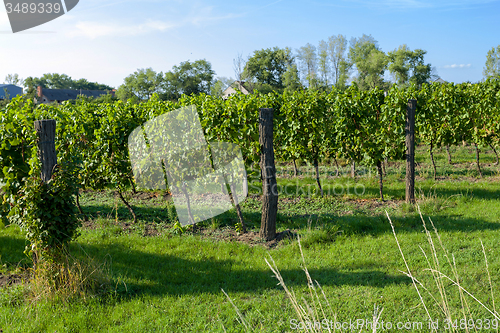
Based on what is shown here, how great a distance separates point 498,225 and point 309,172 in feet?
20.3

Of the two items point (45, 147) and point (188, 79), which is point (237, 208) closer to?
point (45, 147)

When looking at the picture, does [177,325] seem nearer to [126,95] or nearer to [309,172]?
[309,172]

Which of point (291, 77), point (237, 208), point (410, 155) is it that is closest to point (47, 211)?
point (237, 208)

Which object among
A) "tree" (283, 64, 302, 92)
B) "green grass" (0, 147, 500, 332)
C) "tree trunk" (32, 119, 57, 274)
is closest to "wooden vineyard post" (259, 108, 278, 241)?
"green grass" (0, 147, 500, 332)

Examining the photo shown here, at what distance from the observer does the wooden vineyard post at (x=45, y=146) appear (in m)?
4.18

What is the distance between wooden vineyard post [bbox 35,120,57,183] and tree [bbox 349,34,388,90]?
50710 mm

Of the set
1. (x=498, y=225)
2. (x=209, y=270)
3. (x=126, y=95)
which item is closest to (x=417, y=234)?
(x=498, y=225)

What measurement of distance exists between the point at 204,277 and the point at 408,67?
166ft

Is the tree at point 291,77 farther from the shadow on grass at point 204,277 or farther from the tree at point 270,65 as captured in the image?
the shadow on grass at point 204,277

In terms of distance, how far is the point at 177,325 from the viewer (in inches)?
138

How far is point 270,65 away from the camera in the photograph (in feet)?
187

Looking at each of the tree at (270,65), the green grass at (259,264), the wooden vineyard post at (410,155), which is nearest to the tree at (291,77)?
the tree at (270,65)

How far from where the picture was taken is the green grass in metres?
3.59

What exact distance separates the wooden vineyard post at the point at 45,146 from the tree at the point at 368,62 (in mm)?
50710
